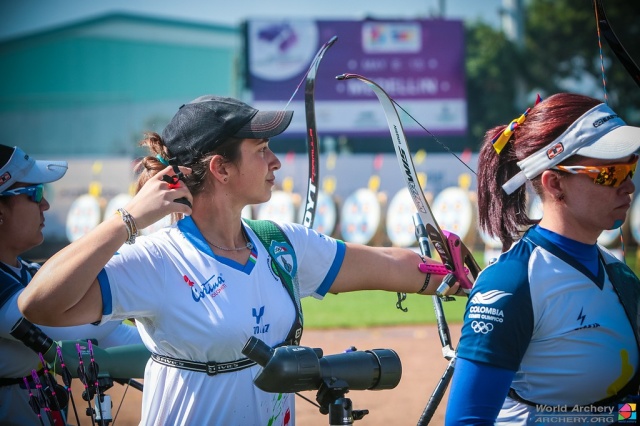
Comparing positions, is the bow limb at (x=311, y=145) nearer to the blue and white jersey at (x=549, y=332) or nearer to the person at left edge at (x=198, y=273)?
the person at left edge at (x=198, y=273)

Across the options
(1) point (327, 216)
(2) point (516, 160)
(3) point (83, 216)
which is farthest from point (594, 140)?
(3) point (83, 216)

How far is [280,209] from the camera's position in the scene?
1728cm

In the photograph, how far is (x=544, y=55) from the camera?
29.6 meters

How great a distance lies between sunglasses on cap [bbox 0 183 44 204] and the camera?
3.26 m

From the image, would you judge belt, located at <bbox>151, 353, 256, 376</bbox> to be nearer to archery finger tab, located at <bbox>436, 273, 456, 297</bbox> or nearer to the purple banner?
archery finger tab, located at <bbox>436, 273, 456, 297</bbox>

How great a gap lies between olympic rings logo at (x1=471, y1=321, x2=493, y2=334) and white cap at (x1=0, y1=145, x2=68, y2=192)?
1858mm

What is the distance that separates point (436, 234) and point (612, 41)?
A: 0.87 m

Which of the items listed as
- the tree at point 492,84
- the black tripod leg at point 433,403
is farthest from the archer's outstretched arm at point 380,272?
the tree at point 492,84

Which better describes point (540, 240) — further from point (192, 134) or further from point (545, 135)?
point (192, 134)

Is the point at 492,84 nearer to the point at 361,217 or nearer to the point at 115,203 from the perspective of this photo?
the point at 361,217

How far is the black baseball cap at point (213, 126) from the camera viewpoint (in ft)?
8.46

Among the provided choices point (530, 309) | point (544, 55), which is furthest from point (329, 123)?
point (530, 309)

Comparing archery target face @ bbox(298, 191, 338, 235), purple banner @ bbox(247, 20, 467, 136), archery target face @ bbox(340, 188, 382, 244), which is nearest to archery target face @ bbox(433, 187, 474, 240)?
archery target face @ bbox(340, 188, 382, 244)

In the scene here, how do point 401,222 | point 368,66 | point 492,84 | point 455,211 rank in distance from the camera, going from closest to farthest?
point 455,211
point 401,222
point 368,66
point 492,84
